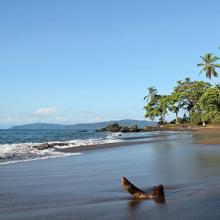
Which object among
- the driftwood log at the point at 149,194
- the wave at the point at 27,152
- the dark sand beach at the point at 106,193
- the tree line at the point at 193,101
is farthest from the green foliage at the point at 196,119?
the driftwood log at the point at 149,194

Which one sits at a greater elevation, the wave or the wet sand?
the wave

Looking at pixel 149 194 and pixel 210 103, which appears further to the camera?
pixel 210 103

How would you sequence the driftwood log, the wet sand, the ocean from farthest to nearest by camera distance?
the wet sand
the ocean
the driftwood log

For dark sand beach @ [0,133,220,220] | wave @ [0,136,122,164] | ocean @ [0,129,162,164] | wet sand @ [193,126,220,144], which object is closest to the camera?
dark sand beach @ [0,133,220,220]

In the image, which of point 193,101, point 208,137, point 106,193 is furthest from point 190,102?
point 106,193

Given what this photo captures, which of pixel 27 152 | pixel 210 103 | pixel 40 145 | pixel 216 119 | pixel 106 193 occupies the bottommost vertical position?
pixel 106 193

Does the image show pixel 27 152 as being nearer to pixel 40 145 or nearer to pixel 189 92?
pixel 40 145

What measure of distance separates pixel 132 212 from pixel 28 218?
1.87m

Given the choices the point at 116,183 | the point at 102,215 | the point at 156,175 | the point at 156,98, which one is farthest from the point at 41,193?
the point at 156,98

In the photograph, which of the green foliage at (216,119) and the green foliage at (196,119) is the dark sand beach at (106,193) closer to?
the green foliage at (216,119)

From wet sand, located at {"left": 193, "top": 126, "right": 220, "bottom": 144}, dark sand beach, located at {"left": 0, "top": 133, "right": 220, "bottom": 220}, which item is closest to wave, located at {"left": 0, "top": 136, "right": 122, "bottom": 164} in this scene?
dark sand beach, located at {"left": 0, "top": 133, "right": 220, "bottom": 220}

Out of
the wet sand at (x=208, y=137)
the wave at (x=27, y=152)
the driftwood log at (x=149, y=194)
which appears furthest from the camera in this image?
the wet sand at (x=208, y=137)

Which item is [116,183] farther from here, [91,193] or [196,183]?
[196,183]

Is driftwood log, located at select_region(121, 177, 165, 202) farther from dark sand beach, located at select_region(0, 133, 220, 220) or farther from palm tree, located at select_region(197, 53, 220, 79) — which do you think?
palm tree, located at select_region(197, 53, 220, 79)
